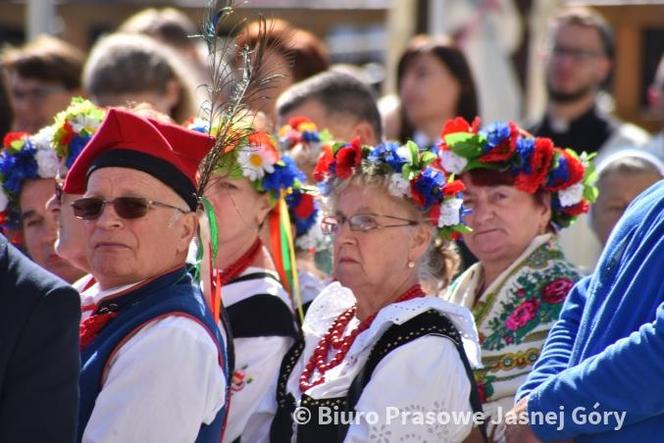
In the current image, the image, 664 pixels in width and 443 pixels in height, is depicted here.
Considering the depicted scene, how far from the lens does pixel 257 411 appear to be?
13.7ft

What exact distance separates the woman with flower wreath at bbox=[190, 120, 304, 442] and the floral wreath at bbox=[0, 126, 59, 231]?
23.3 inches

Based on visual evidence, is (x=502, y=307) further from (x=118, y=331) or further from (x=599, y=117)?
(x=599, y=117)

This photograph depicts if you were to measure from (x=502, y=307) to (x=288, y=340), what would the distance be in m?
0.78

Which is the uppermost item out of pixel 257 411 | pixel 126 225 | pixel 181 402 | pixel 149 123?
pixel 149 123

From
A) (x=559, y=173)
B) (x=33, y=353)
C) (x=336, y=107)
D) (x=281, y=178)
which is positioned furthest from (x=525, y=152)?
(x=33, y=353)

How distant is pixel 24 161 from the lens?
4.62 metres

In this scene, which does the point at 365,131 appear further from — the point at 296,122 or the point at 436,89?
the point at 436,89

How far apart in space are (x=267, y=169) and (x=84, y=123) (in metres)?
0.73

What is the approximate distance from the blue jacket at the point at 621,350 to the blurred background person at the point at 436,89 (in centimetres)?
303

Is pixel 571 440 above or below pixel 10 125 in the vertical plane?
below

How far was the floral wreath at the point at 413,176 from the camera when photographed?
4.01 m

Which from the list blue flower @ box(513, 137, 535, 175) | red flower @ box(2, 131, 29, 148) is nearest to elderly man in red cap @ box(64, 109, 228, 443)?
red flower @ box(2, 131, 29, 148)

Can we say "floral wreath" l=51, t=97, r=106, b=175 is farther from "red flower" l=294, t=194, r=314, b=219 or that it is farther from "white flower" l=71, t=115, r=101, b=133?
"red flower" l=294, t=194, r=314, b=219

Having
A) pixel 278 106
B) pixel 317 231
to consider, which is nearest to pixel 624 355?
pixel 317 231
